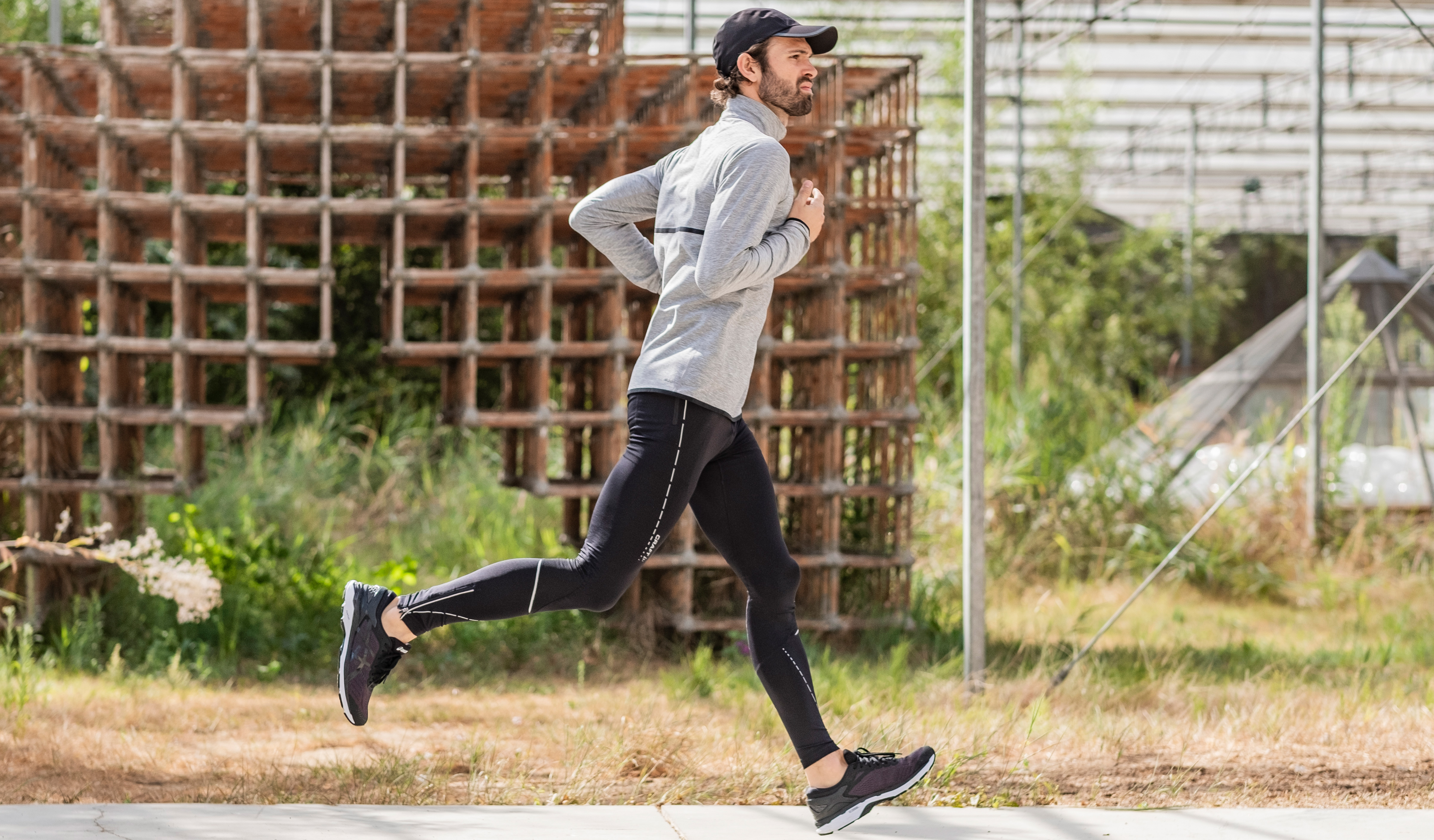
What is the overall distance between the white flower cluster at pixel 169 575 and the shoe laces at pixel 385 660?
7.18ft

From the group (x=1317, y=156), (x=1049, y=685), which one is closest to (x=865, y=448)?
(x=1049, y=685)

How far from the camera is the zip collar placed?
279 cm

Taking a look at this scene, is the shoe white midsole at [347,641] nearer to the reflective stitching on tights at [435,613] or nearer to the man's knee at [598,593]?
the reflective stitching on tights at [435,613]

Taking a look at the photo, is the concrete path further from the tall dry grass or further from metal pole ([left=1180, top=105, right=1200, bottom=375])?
metal pole ([left=1180, top=105, right=1200, bottom=375])

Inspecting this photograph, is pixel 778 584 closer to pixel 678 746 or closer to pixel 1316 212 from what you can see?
pixel 678 746

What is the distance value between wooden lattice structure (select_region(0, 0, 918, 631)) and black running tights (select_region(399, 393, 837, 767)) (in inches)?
88.7

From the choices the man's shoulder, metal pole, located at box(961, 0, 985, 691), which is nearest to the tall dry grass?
metal pole, located at box(961, 0, 985, 691)

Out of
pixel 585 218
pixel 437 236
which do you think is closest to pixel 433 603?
pixel 585 218

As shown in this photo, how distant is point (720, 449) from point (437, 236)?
11.2 feet

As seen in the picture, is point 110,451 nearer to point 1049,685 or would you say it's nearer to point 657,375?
point 657,375

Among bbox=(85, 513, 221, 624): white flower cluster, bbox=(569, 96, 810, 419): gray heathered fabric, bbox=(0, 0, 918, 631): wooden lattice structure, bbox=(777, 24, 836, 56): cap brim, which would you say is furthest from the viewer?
bbox=(0, 0, 918, 631): wooden lattice structure

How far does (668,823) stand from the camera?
2.94m

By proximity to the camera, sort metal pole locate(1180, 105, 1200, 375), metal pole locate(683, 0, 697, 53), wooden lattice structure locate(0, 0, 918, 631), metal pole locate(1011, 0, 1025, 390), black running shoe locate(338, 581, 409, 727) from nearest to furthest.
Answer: black running shoe locate(338, 581, 409, 727) < wooden lattice structure locate(0, 0, 918, 631) < metal pole locate(683, 0, 697, 53) < metal pole locate(1011, 0, 1025, 390) < metal pole locate(1180, 105, 1200, 375)

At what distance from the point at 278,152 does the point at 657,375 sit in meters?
3.49
